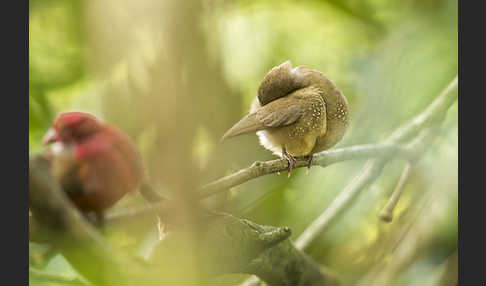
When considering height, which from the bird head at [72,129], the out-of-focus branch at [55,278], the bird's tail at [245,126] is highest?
the bird head at [72,129]

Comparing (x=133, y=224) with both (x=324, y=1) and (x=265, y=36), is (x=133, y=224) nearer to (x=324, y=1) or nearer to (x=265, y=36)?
(x=265, y=36)

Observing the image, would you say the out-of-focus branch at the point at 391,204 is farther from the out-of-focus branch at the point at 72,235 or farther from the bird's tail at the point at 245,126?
the out-of-focus branch at the point at 72,235

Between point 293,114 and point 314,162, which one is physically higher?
point 293,114

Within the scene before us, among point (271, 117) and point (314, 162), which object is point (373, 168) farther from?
point (271, 117)

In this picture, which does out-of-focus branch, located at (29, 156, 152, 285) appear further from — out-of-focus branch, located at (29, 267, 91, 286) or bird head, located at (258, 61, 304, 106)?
bird head, located at (258, 61, 304, 106)

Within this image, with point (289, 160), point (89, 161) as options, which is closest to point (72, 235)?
point (89, 161)

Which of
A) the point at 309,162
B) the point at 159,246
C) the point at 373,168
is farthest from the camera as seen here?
the point at 373,168

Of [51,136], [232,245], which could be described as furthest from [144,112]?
[232,245]

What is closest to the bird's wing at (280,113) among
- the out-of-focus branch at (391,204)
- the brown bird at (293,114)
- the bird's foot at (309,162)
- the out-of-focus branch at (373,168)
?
the brown bird at (293,114)
